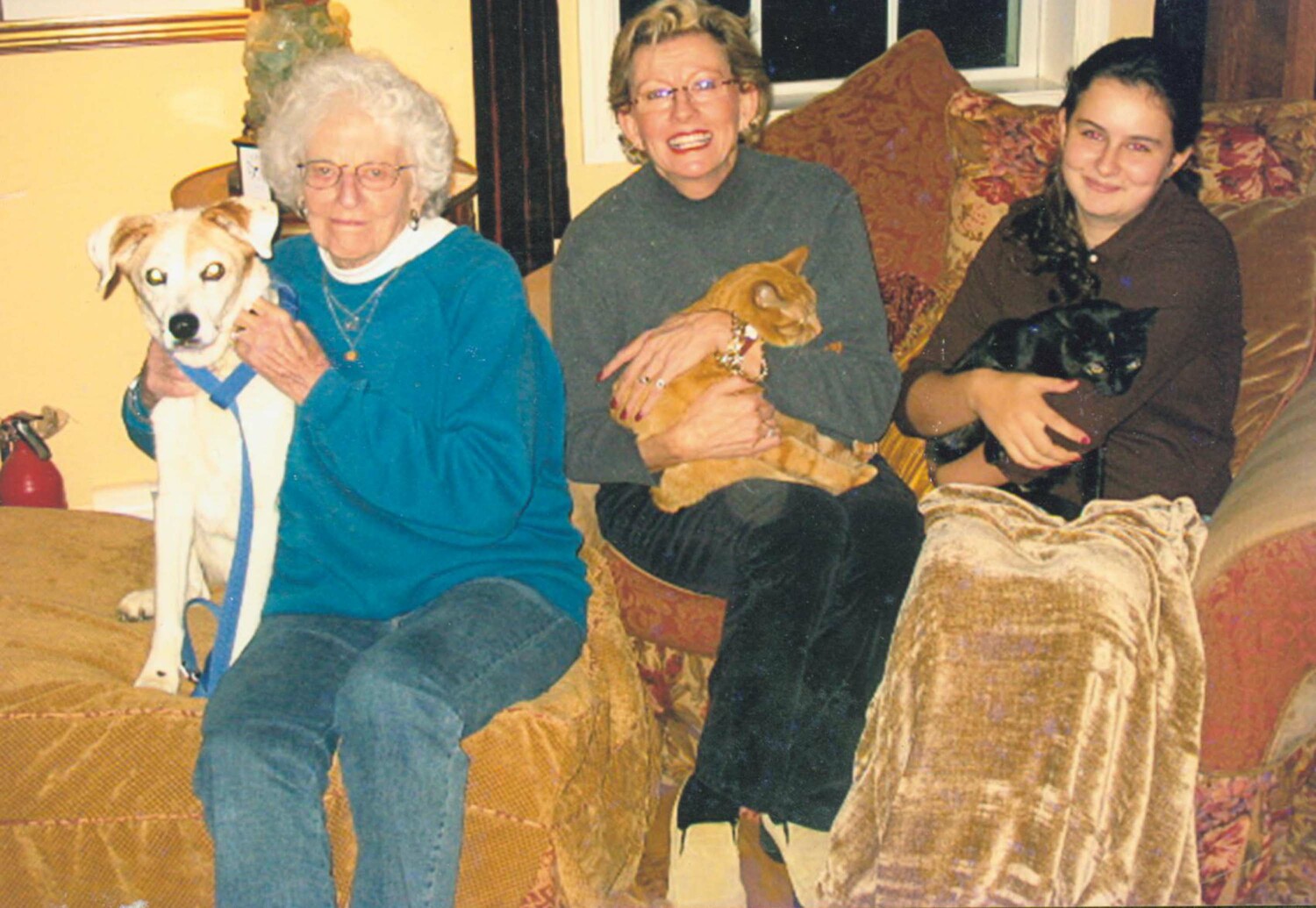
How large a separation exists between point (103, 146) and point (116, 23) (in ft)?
1.10

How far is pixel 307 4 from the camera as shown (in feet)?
9.40

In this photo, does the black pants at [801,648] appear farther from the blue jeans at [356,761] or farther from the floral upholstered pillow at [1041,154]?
the floral upholstered pillow at [1041,154]

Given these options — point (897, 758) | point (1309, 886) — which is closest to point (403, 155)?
point (897, 758)

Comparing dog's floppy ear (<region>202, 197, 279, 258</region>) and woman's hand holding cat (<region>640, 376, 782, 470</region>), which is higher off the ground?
dog's floppy ear (<region>202, 197, 279, 258</region>)

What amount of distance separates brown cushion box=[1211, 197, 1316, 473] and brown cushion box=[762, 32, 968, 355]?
2.15ft

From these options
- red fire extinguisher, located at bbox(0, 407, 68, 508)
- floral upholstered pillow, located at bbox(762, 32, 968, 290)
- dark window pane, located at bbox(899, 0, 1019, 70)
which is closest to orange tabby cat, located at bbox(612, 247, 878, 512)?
floral upholstered pillow, located at bbox(762, 32, 968, 290)

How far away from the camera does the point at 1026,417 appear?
6.91 feet

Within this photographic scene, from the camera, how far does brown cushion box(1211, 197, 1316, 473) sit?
2344mm

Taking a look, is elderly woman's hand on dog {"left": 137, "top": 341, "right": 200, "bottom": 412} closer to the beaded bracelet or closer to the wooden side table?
the wooden side table

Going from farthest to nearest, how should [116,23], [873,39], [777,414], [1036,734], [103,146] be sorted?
[873,39] → [103,146] → [116,23] → [777,414] → [1036,734]

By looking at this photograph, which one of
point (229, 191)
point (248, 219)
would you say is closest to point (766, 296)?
point (248, 219)

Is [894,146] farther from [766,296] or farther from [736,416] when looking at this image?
[736,416]

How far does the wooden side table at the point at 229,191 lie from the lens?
2.80 meters

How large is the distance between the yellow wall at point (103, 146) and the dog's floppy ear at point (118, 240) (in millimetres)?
1643
